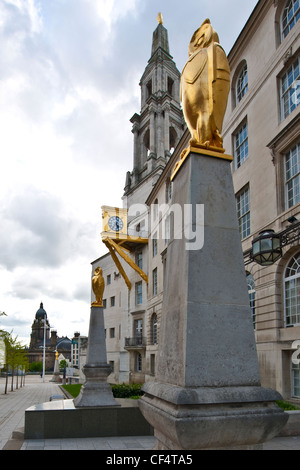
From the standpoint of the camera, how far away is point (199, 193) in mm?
4172

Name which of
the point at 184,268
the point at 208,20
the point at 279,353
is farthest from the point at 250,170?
the point at 184,268

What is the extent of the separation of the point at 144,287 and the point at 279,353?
953 inches

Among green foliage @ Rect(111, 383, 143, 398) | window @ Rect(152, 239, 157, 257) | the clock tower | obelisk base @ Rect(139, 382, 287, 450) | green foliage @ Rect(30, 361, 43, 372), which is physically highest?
the clock tower

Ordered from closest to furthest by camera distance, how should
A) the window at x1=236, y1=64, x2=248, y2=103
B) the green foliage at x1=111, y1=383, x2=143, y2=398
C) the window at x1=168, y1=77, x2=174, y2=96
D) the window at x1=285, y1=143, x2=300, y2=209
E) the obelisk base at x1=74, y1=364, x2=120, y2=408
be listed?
1. the obelisk base at x1=74, y1=364, x2=120, y2=408
2. the green foliage at x1=111, y1=383, x2=143, y2=398
3. the window at x1=285, y1=143, x2=300, y2=209
4. the window at x1=236, y1=64, x2=248, y2=103
5. the window at x1=168, y1=77, x2=174, y2=96

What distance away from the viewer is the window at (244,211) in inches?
777

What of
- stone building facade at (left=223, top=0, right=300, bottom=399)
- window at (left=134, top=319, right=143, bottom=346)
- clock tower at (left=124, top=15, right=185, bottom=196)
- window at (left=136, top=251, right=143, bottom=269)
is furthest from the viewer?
clock tower at (left=124, top=15, right=185, bottom=196)

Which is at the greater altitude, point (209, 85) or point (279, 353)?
point (209, 85)

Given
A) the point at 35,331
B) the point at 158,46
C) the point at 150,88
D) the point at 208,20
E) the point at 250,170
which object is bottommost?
the point at 35,331

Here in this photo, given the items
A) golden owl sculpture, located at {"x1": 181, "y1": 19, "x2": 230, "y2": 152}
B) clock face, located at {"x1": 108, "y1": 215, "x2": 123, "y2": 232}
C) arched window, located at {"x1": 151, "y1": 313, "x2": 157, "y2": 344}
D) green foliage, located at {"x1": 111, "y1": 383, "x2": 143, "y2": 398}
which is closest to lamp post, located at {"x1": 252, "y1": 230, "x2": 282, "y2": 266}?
green foliage, located at {"x1": 111, "y1": 383, "x2": 143, "y2": 398}

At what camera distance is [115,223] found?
127ft

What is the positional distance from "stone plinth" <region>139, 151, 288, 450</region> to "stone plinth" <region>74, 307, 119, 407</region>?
892cm

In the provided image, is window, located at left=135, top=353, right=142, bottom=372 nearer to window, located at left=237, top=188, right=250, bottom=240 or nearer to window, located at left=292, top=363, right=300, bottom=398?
window, located at left=237, top=188, right=250, bottom=240

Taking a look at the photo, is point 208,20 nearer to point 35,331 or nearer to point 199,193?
point 199,193

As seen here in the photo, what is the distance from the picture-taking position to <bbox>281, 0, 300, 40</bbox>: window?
1706 centimetres
